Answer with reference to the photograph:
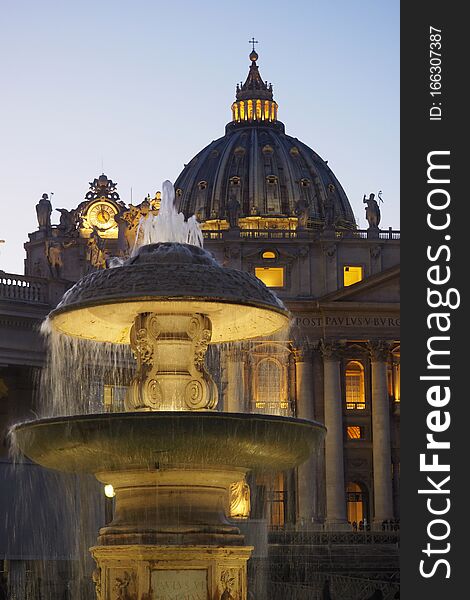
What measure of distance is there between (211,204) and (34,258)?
47.3 metres

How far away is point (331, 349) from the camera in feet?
255

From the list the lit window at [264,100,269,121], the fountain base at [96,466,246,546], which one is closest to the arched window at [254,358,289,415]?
the fountain base at [96,466,246,546]

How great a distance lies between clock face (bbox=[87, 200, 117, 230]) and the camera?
65625 millimetres

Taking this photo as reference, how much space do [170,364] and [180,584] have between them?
287cm

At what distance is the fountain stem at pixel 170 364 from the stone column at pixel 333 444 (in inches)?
2264

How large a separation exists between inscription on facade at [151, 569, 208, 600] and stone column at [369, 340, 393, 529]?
60492 millimetres

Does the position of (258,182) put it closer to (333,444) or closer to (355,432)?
(355,432)

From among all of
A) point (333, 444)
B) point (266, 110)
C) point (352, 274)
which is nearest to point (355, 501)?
point (333, 444)

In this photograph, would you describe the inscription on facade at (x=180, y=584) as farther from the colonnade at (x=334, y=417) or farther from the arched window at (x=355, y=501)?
the arched window at (x=355, y=501)

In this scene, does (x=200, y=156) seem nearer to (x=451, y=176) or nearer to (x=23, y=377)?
(x=23, y=377)

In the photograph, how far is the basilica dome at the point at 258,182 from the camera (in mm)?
119125

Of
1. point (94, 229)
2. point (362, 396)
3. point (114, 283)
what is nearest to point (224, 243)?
point (362, 396)

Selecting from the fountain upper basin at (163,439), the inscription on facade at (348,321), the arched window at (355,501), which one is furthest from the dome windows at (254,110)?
the fountain upper basin at (163,439)

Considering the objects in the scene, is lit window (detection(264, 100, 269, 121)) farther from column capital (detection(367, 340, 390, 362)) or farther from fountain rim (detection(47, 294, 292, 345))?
fountain rim (detection(47, 294, 292, 345))
